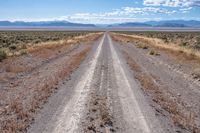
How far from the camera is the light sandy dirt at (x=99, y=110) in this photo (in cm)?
780

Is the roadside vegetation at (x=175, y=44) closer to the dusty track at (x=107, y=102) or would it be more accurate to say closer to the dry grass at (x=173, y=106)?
the dusty track at (x=107, y=102)

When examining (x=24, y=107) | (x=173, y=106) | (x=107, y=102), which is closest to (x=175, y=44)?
(x=173, y=106)

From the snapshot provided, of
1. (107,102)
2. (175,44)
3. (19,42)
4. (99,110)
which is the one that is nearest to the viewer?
(99,110)

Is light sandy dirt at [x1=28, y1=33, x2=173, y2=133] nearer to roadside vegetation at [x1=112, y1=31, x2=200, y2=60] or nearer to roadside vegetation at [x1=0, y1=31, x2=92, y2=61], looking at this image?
roadside vegetation at [x1=0, y1=31, x2=92, y2=61]

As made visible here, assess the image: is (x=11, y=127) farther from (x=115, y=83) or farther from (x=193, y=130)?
(x=115, y=83)

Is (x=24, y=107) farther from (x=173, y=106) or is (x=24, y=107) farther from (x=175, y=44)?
(x=175, y=44)

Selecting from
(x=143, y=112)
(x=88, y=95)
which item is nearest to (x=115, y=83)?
(x=88, y=95)

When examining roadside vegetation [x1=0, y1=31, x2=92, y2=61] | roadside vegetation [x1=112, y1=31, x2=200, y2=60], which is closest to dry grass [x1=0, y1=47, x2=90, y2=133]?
roadside vegetation [x1=0, y1=31, x2=92, y2=61]

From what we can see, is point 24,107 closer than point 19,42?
Yes

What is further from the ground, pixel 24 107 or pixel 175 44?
pixel 24 107

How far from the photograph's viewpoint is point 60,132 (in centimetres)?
738

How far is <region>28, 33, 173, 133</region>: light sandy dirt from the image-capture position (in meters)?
7.80

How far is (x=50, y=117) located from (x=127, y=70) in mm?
10108

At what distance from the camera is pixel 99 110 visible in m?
9.39
